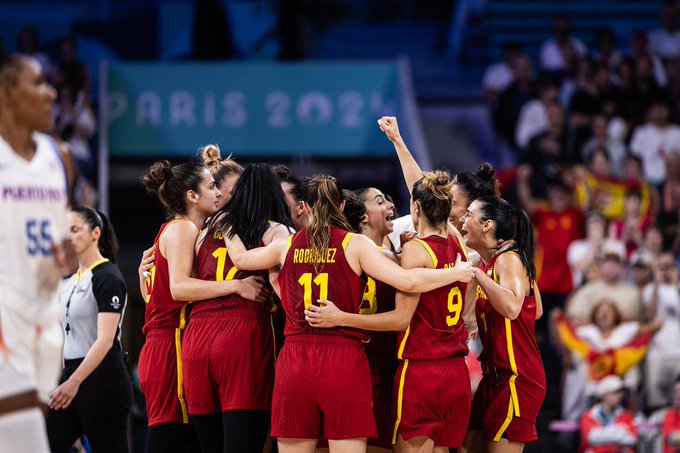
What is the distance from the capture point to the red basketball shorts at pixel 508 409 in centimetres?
674

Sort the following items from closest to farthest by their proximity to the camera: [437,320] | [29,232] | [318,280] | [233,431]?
[29,232], [318,280], [437,320], [233,431]

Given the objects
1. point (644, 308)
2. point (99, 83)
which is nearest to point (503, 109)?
point (644, 308)

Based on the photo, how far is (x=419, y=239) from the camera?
648 centimetres

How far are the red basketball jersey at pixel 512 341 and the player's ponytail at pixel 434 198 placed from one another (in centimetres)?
57

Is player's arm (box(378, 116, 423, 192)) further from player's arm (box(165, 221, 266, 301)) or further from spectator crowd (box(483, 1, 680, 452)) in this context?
spectator crowd (box(483, 1, 680, 452))

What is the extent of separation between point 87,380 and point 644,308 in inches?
275

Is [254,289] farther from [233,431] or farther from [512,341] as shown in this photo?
[512,341]

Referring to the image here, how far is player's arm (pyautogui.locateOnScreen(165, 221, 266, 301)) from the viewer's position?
664 centimetres

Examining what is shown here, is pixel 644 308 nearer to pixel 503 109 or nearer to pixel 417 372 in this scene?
pixel 503 109

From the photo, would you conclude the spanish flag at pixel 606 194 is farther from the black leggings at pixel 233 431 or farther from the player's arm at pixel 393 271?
the black leggings at pixel 233 431

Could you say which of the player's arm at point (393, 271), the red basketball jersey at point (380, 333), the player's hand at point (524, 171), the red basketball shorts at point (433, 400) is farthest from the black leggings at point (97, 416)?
the player's hand at point (524, 171)

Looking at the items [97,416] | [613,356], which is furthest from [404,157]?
[613,356]

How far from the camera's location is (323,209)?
251 inches

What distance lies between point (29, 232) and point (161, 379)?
227 centimetres
